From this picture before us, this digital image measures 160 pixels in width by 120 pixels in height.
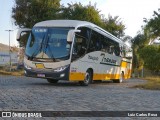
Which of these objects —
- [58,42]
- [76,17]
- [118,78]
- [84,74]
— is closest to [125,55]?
[118,78]

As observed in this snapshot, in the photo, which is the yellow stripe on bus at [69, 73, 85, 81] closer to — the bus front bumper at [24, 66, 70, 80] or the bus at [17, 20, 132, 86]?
the bus at [17, 20, 132, 86]

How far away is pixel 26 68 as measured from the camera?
20422 millimetres

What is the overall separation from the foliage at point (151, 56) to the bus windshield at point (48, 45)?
38.4 m

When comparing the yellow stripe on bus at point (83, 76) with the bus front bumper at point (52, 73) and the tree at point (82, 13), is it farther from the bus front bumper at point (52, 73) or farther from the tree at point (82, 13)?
the tree at point (82, 13)

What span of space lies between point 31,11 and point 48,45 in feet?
95.9

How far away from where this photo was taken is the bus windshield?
64.2 feet

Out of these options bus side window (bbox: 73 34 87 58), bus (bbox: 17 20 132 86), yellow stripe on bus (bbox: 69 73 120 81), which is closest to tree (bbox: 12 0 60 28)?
yellow stripe on bus (bbox: 69 73 120 81)

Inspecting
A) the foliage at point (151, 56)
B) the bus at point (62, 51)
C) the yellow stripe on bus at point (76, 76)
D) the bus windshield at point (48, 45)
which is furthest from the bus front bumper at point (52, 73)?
the foliage at point (151, 56)

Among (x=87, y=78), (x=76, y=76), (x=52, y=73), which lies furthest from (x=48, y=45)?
(x=87, y=78)

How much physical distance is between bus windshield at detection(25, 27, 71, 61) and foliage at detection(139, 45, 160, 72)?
38393 mm

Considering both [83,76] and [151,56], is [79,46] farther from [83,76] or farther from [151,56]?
[151,56]

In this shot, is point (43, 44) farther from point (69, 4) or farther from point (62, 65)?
point (69, 4)

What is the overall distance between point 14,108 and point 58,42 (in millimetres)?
9829

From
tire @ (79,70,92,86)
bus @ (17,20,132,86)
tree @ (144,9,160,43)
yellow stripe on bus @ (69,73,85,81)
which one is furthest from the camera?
tree @ (144,9,160,43)
